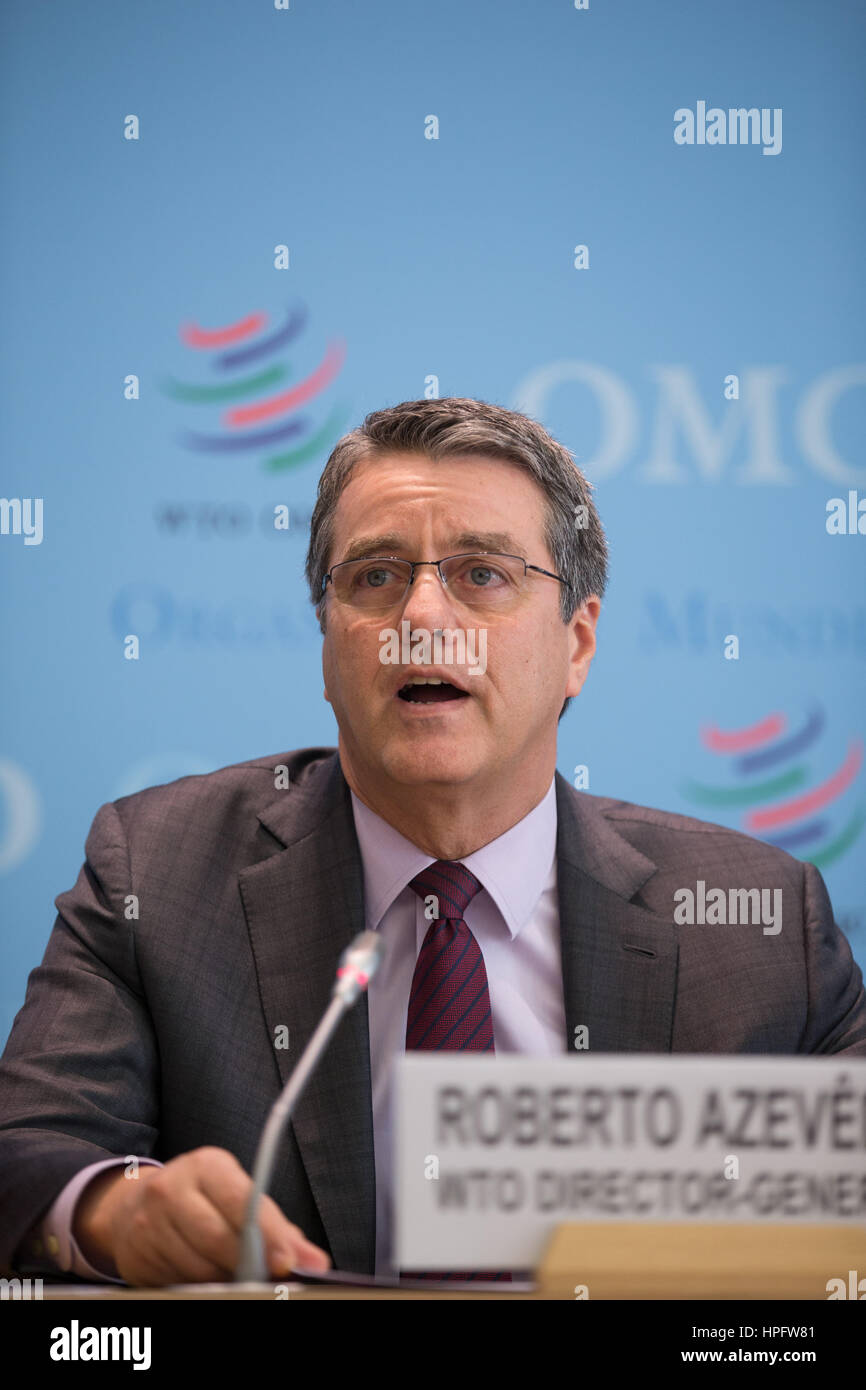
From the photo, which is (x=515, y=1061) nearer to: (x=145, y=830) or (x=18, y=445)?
(x=145, y=830)

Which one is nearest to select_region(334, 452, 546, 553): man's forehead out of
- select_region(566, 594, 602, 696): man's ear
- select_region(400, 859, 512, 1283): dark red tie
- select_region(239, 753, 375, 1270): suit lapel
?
select_region(566, 594, 602, 696): man's ear

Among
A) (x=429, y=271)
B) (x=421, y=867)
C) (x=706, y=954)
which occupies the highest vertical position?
(x=429, y=271)

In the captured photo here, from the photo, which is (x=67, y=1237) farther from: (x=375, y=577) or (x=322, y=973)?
(x=375, y=577)

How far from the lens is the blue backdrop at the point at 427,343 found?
8.65 feet

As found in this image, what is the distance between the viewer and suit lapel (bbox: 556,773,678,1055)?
68.4 inches

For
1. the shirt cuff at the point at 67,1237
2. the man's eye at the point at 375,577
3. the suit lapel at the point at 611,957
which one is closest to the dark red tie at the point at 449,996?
the suit lapel at the point at 611,957

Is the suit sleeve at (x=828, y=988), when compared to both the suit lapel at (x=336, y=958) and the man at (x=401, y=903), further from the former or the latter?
the suit lapel at (x=336, y=958)

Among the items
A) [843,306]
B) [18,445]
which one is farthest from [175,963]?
[843,306]

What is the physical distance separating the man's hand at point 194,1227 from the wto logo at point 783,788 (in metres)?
1.69

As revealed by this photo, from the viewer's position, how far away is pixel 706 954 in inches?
71.8

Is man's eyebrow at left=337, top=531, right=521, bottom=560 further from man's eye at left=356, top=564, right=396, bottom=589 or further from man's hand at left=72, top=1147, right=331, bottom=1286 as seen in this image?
man's hand at left=72, top=1147, right=331, bottom=1286

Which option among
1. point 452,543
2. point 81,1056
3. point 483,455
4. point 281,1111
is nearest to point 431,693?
point 452,543

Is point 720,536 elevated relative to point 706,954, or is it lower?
elevated

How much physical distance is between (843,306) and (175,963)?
6.96ft
